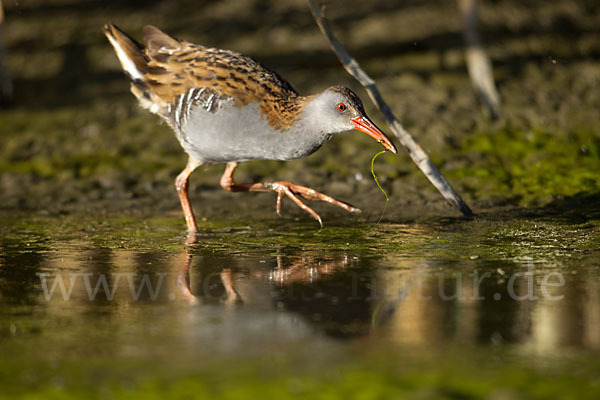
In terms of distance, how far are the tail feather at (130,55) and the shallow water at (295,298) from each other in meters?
1.60

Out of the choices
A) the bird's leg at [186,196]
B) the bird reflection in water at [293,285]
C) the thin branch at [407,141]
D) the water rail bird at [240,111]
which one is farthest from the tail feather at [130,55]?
the bird reflection in water at [293,285]

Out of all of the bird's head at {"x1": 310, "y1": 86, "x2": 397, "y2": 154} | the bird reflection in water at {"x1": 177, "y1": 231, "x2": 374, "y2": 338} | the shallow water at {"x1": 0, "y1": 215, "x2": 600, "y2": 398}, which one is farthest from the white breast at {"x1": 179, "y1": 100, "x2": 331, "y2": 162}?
the bird reflection in water at {"x1": 177, "y1": 231, "x2": 374, "y2": 338}

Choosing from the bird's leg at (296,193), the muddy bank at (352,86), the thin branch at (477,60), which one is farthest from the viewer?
the thin branch at (477,60)

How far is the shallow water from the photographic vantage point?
186 inches

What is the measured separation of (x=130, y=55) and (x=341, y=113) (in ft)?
8.47

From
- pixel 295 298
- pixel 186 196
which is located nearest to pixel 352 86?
pixel 186 196

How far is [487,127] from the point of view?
477 inches

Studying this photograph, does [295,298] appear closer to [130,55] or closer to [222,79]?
[222,79]

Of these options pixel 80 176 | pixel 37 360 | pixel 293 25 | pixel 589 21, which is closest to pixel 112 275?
pixel 37 360

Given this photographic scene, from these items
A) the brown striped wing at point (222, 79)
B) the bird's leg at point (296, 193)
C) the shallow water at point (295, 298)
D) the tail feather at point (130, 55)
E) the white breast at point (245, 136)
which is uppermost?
the tail feather at point (130, 55)

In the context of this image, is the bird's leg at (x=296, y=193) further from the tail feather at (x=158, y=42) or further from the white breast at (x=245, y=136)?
the tail feather at (x=158, y=42)

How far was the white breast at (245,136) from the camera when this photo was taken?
801 cm

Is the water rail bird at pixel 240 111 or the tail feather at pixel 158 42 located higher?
the tail feather at pixel 158 42

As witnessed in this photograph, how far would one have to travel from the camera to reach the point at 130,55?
9234 mm
